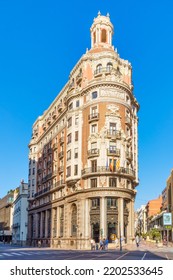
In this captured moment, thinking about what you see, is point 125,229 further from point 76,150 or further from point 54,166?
point 54,166

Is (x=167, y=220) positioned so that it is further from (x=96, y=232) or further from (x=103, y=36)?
(x=103, y=36)

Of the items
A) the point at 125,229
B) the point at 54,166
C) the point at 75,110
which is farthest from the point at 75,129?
the point at 125,229

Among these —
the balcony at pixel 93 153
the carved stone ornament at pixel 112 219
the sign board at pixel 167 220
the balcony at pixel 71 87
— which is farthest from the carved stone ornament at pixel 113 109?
the sign board at pixel 167 220

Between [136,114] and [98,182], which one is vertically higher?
[136,114]

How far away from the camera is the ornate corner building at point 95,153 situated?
6831cm

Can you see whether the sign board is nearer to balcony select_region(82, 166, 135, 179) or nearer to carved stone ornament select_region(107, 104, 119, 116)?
balcony select_region(82, 166, 135, 179)

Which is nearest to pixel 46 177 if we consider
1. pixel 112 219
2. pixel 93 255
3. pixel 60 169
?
pixel 60 169

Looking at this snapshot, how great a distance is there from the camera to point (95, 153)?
69.9 metres

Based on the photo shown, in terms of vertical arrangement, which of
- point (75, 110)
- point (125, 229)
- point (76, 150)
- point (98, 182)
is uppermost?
point (75, 110)

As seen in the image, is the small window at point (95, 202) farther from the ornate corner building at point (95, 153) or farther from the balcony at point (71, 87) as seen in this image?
the balcony at point (71, 87)
